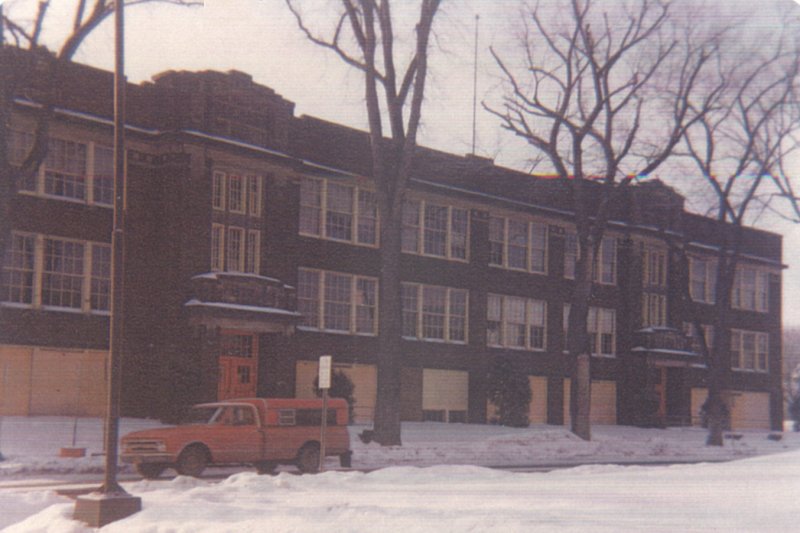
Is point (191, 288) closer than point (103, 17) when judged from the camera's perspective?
No

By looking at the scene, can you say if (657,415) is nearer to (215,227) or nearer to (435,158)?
(435,158)

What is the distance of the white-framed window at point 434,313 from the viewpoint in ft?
126

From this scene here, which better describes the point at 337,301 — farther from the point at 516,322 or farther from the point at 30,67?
the point at 30,67

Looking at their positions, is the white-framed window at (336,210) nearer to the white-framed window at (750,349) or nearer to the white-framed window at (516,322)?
the white-framed window at (516,322)

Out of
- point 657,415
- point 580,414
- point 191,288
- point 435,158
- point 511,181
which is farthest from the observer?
point 657,415

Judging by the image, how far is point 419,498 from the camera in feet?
44.2

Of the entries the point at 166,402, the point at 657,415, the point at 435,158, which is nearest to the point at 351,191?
the point at 435,158

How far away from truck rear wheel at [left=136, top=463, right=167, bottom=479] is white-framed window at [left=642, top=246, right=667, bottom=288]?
25382 millimetres

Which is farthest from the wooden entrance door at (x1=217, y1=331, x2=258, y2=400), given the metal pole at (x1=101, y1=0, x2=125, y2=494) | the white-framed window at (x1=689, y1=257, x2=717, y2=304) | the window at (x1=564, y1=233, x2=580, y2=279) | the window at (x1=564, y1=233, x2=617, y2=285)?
the white-framed window at (x1=689, y1=257, x2=717, y2=304)

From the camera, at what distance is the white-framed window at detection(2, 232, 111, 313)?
86.6 feet

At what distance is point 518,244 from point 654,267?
5.60 m

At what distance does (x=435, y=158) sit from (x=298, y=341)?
339 inches

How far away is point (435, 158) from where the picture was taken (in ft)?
124

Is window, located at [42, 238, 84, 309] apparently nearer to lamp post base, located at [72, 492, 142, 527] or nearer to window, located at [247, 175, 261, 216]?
window, located at [247, 175, 261, 216]
